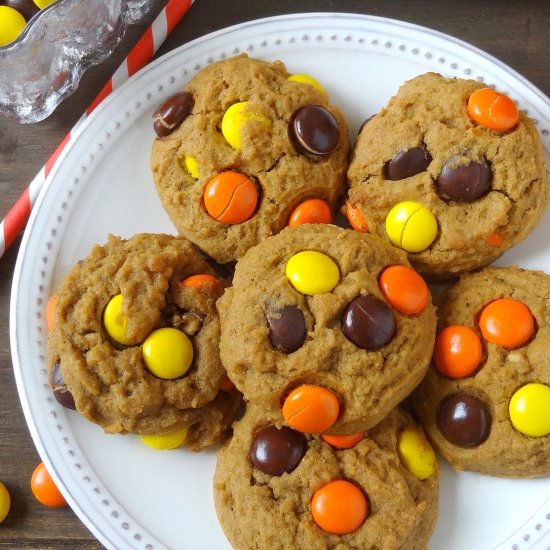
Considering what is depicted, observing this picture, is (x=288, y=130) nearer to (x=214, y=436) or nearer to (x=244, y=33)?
(x=244, y=33)

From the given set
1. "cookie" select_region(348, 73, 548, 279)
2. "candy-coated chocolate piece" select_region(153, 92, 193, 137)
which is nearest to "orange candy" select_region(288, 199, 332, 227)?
"cookie" select_region(348, 73, 548, 279)

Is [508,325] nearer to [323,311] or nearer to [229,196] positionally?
[323,311]

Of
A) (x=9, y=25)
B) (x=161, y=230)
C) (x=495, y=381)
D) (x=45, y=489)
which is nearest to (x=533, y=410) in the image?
(x=495, y=381)

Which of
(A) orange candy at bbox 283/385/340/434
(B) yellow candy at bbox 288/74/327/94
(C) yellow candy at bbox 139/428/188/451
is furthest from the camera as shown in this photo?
(B) yellow candy at bbox 288/74/327/94

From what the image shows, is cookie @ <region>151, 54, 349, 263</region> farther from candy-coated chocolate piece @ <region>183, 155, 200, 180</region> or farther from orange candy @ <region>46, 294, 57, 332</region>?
orange candy @ <region>46, 294, 57, 332</region>

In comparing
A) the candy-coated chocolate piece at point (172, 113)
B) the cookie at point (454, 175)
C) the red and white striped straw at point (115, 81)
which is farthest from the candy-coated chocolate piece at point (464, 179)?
the red and white striped straw at point (115, 81)

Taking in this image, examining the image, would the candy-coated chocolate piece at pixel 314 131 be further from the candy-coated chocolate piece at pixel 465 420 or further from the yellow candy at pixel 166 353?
the candy-coated chocolate piece at pixel 465 420

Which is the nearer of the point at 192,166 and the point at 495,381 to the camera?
the point at 495,381

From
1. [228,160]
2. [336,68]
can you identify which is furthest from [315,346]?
[336,68]
